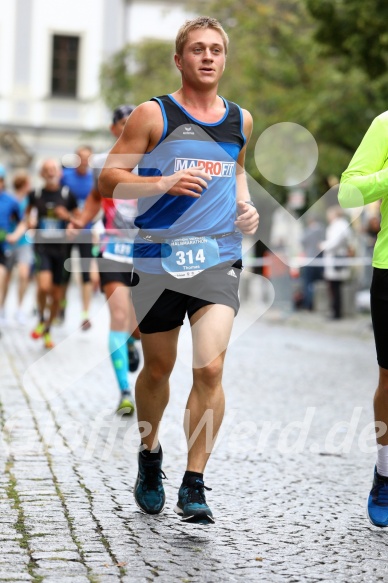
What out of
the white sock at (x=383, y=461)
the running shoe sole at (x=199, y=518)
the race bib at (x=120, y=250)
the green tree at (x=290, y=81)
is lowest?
the running shoe sole at (x=199, y=518)

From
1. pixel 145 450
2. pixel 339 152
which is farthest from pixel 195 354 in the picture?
pixel 339 152

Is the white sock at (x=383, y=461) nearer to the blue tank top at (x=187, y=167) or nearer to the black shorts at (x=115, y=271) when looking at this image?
the blue tank top at (x=187, y=167)

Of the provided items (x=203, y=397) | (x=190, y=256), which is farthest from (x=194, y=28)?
(x=203, y=397)

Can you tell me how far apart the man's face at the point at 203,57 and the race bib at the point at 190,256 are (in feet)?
2.09

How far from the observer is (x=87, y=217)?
9.66 metres

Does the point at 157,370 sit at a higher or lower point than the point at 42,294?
higher

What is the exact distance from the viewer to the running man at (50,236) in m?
14.8

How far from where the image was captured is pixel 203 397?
5410 mm

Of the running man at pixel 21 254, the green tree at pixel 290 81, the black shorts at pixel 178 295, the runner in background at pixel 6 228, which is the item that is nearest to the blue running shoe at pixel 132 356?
the black shorts at pixel 178 295

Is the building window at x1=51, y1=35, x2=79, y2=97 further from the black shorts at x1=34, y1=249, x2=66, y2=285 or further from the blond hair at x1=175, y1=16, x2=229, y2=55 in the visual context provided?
the blond hair at x1=175, y1=16, x2=229, y2=55

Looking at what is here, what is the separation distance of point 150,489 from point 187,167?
1359 mm

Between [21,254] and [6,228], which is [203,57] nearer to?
[6,228]

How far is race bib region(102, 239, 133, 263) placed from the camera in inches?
366

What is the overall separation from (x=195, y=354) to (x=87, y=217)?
432 cm
